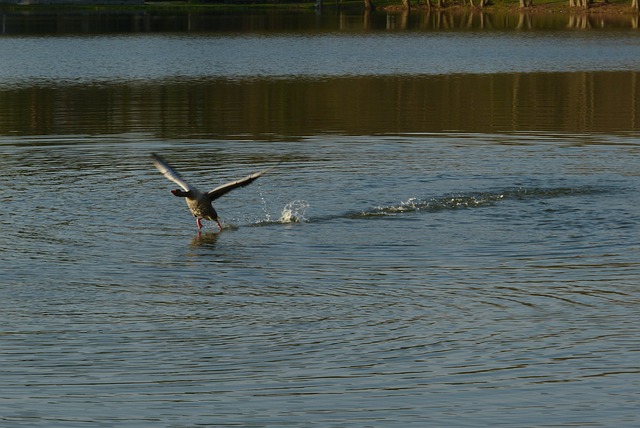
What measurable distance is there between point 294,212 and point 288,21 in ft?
363

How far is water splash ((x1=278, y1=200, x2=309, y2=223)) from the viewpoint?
2245cm

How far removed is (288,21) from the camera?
131750 millimetres

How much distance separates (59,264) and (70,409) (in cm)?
644

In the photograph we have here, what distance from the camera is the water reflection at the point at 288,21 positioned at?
113 m

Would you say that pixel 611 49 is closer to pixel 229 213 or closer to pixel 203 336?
pixel 229 213

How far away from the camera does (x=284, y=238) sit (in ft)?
69.2

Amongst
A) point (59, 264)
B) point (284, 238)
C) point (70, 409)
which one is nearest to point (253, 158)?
point (284, 238)

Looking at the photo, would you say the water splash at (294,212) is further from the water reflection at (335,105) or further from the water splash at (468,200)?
the water reflection at (335,105)

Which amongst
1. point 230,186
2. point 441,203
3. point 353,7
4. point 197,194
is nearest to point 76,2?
point 353,7

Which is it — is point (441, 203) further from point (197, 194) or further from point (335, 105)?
point (335, 105)

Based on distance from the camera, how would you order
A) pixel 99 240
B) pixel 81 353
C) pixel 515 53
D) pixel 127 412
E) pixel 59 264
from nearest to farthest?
1. pixel 127 412
2. pixel 81 353
3. pixel 59 264
4. pixel 99 240
5. pixel 515 53

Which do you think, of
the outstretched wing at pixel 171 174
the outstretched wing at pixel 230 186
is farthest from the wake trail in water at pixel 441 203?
the outstretched wing at pixel 171 174

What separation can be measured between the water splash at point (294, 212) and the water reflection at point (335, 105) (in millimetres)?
11726

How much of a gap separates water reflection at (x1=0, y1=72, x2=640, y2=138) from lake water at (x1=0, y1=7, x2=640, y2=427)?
285 mm
